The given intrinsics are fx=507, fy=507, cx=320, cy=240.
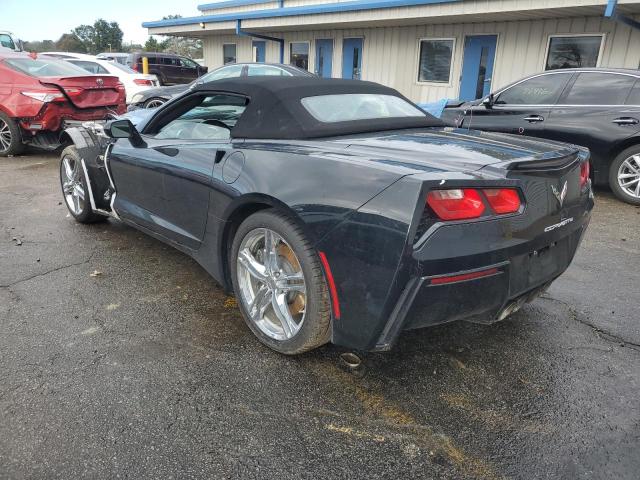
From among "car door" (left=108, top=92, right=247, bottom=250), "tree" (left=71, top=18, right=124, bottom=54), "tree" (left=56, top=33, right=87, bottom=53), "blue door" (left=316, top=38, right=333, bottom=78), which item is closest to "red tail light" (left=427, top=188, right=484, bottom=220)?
"car door" (left=108, top=92, right=247, bottom=250)

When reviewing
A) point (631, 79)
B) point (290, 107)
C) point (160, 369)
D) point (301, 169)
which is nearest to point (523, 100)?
point (631, 79)

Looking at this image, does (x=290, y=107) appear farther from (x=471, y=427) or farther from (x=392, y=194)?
(x=471, y=427)

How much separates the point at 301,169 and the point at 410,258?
0.73 metres

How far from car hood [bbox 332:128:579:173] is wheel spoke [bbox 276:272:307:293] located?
0.67 metres

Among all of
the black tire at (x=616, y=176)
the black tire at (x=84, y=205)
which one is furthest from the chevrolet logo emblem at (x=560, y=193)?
the black tire at (x=616, y=176)

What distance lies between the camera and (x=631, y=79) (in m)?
5.98

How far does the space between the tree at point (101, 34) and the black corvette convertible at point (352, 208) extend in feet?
320

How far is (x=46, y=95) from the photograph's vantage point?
7770mm

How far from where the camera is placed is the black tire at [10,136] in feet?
26.6

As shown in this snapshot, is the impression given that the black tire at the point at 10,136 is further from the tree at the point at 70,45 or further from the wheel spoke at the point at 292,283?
the tree at the point at 70,45

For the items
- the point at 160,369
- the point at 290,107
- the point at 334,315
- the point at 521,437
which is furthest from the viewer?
the point at 290,107

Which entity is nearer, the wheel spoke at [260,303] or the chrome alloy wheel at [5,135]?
the wheel spoke at [260,303]

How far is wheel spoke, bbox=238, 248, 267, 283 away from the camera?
107 inches

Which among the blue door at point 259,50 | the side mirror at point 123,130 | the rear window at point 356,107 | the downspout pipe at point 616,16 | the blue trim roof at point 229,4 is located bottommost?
the side mirror at point 123,130
